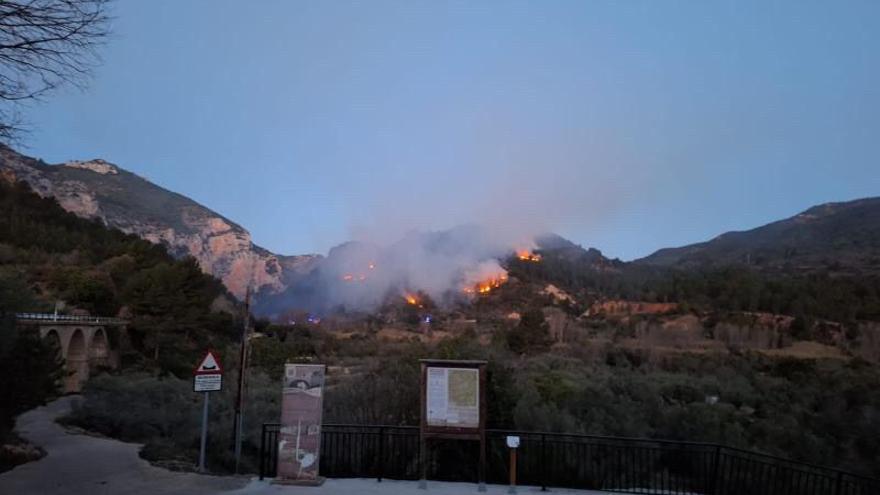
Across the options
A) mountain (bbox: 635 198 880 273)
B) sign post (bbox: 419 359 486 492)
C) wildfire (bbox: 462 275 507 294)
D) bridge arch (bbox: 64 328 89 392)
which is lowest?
bridge arch (bbox: 64 328 89 392)

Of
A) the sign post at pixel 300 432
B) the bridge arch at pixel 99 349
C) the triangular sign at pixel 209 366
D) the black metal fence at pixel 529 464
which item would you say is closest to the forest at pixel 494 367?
the black metal fence at pixel 529 464

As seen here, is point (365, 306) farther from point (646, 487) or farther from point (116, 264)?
point (646, 487)

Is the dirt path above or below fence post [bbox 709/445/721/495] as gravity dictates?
below

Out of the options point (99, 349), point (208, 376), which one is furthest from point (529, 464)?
point (99, 349)

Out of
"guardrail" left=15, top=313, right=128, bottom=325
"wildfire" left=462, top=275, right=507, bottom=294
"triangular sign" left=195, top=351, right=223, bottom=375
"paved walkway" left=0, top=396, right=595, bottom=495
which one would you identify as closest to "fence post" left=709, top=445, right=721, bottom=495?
"paved walkway" left=0, top=396, right=595, bottom=495

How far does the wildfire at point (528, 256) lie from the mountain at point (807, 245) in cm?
2983

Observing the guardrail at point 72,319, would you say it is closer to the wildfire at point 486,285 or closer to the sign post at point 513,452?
the wildfire at point 486,285

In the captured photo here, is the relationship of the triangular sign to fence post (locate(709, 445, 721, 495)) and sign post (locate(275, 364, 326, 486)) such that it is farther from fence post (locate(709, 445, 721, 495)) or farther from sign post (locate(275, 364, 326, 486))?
fence post (locate(709, 445, 721, 495))

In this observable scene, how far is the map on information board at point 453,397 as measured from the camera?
1161 cm

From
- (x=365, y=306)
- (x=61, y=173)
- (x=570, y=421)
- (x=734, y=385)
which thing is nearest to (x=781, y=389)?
(x=734, y=385)

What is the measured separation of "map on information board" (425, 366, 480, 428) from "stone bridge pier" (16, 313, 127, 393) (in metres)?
38.3

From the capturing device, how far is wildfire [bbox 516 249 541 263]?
8941 centimetres

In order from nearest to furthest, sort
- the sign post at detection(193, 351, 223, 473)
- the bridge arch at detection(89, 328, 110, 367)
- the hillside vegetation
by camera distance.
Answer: the sign post at detection(193, 351, 223, 473)
the bridge arch at detection(89, 328, 110, 367)
the hillside vegetation

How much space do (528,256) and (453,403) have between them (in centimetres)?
8067
